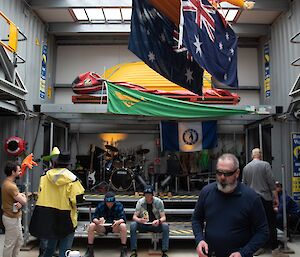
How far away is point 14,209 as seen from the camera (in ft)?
15.7

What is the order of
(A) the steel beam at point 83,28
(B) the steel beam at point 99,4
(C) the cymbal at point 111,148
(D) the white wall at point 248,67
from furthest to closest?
1. (D) the white wall at point 248,67
2. (A) the steel beam at point 83,28
3. (C) the cymbal at point 111,148
4. (B) the steel beam at point 99,4

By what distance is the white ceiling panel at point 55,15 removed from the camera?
10.6 m

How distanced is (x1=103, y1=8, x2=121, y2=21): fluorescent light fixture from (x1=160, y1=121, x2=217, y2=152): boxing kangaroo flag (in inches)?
162

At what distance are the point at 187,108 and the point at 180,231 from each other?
2.95 metres

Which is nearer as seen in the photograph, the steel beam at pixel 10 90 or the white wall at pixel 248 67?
the steel beam at pixel 10 90

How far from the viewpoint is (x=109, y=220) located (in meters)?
6.66

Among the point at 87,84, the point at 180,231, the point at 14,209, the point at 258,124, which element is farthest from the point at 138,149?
the point at 14,209

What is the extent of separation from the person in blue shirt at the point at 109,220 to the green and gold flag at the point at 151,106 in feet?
8.07

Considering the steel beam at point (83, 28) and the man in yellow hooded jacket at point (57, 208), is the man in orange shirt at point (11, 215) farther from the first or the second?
the steel beam at point (83, 28)

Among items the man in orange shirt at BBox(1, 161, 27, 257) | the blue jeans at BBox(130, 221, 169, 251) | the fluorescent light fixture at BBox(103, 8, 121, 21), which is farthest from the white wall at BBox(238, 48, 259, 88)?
the man in orange shirt at BBox(1, 161, 27, 257)

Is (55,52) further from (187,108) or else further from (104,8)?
(187,108)

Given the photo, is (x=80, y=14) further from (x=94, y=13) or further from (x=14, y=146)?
(x=14, y=146)

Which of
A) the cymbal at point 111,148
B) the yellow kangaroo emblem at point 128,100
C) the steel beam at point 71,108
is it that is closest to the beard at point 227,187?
the yellow kangaroo emblem at point 128,100

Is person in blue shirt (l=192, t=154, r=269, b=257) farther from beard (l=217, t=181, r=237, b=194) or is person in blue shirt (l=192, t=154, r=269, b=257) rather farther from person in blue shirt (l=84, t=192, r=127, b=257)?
person in blue shirt (l=84, t=192, r=127, b=257)
